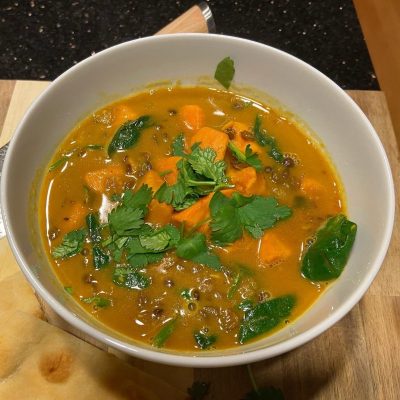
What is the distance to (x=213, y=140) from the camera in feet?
6.27

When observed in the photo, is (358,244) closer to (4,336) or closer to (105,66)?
(105,66)

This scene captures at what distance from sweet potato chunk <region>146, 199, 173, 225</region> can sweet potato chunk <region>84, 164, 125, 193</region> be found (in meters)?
0.17

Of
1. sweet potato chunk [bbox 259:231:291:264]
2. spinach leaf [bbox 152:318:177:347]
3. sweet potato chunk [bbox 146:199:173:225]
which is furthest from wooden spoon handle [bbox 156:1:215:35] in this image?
spinach leaf [bbox 152:318:177:347]

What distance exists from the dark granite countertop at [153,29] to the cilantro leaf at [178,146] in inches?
47.3

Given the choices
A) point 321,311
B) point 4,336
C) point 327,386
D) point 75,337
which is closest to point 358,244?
point 321,311

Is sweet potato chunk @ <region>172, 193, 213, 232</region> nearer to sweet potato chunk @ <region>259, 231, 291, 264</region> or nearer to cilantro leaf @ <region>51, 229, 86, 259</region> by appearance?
sweet potato chunk @ <region>259, 231, 291, 264</region>

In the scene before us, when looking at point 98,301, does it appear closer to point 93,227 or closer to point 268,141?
point 93,227

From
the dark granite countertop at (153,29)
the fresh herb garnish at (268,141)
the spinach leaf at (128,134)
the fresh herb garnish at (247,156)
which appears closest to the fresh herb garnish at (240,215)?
the fresh herb garnish at (247,156)

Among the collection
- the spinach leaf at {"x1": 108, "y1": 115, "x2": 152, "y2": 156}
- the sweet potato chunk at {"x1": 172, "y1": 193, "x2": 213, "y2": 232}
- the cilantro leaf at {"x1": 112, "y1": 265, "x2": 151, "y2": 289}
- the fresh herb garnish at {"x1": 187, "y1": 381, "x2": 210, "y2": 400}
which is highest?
the spinach leaf at {"x1": 108, "y1": 115, "x2": 152, "y2": 156}

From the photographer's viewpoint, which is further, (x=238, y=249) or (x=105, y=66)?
(x=105, y=66)

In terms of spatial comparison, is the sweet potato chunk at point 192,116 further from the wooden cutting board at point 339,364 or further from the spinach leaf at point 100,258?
the wooden cutting board at point 339,364

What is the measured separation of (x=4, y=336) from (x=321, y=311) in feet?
3.53

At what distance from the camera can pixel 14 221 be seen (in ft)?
5.33

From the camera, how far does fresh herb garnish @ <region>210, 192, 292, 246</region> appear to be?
1.71m
